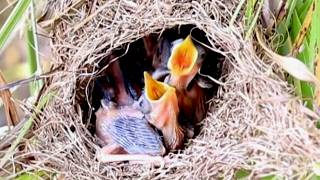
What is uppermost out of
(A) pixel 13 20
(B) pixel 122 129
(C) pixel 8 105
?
(A) pixel 13 20

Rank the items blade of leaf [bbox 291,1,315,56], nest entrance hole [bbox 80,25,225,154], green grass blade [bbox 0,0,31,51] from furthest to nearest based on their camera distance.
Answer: nest entrance hole [bbox 80,25,225,154] < green grass blade [bbox 0,0,31,51] < blade of leaf [bbox 291,1,315,56]

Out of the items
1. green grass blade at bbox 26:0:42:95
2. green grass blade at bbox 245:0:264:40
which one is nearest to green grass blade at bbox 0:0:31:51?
green grass blade at bbox 26:0:42:95

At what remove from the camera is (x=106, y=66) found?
4.03 ft

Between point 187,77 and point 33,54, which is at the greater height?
point 33,54

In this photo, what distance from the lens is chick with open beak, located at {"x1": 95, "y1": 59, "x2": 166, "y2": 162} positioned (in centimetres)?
119

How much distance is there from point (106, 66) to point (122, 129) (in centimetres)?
11

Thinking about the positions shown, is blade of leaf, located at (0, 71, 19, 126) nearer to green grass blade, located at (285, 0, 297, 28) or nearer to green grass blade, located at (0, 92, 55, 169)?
green grass blade, located at (0, 92, 55, 169)

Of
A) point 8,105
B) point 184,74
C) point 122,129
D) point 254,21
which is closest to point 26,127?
point 8,105

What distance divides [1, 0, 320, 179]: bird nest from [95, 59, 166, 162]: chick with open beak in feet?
0.08

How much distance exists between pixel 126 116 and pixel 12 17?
277 millimetres

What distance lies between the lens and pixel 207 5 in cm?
114

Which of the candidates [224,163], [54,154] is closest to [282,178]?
[224,163]

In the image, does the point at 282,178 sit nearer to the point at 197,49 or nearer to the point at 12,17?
the point at 197,49

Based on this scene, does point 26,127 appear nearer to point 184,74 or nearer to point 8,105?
point 8,105
